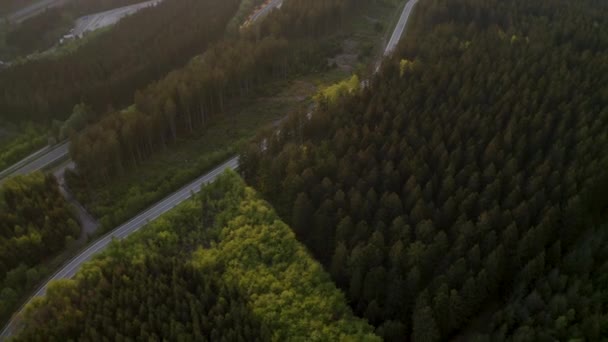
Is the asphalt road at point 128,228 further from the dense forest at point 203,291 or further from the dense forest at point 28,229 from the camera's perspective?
the dense forest at point 203,291

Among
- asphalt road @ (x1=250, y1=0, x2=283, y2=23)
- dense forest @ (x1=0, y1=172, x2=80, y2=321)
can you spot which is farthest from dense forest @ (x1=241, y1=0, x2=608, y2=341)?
asphalt road @ (x1=250, y1=0, x2=283, y2=23)

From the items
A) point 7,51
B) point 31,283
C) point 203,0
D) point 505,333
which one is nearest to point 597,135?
point 505,333

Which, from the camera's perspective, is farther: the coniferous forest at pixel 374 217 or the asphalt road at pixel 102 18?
the asphalt road at pixel 102 18

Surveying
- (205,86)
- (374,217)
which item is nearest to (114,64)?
(205,86)

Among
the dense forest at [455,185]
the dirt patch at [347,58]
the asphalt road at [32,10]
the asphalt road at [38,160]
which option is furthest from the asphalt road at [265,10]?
the asphalt road at [32,10]

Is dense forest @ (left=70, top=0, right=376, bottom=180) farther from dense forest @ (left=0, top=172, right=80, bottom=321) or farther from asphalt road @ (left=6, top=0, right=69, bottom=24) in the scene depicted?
asphalt road @ (left=6, top=0, right=69, bottom=24)

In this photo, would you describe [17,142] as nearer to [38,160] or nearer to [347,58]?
[38,160]
